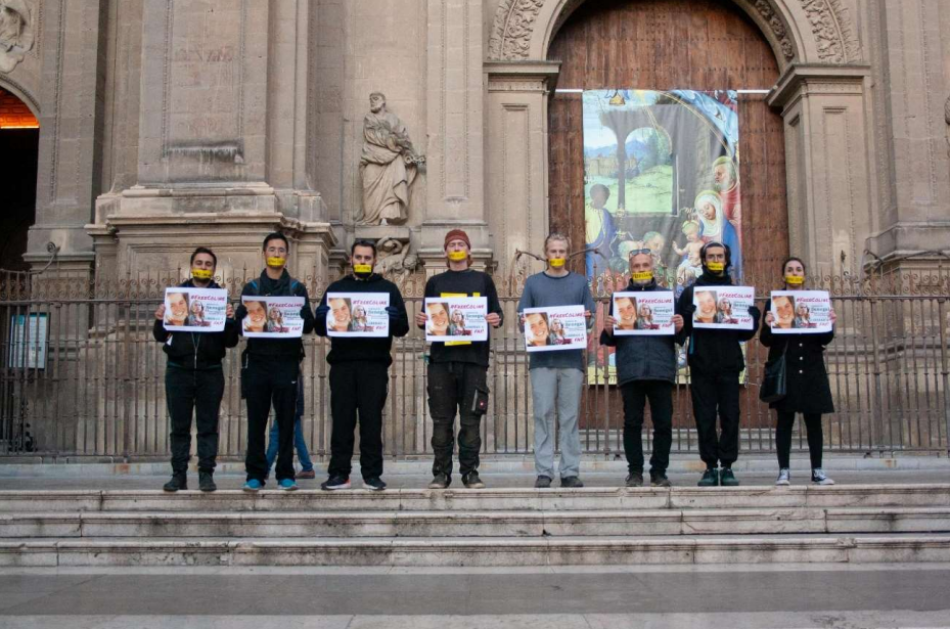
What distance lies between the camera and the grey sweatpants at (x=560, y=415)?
966 centimetres

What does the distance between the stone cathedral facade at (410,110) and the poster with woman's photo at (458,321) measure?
6.60 meters

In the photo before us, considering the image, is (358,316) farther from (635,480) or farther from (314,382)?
(314,382)

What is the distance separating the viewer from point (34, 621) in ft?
19.5

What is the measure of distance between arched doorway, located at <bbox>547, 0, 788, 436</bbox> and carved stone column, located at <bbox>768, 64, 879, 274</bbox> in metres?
0.72

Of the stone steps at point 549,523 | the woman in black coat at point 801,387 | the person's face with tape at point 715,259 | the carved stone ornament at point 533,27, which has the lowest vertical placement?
the stone steps at point 549,523

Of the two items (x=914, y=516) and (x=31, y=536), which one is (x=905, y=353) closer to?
(x=914, y=516)

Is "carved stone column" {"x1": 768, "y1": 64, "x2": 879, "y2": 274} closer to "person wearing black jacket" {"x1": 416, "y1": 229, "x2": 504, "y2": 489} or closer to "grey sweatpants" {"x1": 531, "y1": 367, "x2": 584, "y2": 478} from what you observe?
"grey sweatpants" {"x1": 531, "y1": 367, "x2": 584, "y2": 478}

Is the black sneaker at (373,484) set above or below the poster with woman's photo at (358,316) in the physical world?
below

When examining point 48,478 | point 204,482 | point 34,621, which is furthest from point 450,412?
point 48,478

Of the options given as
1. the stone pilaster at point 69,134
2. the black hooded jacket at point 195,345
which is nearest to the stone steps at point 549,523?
the black hooded jacket at point 195,345

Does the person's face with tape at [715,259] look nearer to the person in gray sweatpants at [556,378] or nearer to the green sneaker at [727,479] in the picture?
the person in gray sweatpants at [556,378]

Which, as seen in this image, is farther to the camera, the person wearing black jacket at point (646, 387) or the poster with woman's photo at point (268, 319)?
the person wearing black jacket at point (646, 387)

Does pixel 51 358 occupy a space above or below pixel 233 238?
below

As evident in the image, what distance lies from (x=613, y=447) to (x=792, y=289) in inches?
245
